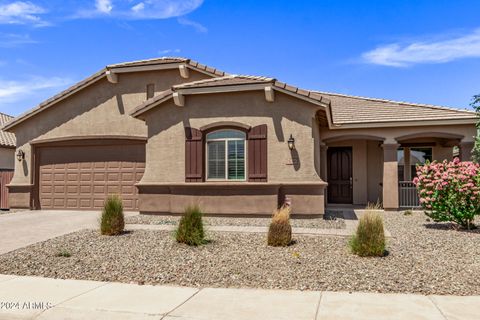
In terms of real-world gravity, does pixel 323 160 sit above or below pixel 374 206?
above

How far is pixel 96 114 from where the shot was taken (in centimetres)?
1639

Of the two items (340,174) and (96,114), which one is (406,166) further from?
(96,114)

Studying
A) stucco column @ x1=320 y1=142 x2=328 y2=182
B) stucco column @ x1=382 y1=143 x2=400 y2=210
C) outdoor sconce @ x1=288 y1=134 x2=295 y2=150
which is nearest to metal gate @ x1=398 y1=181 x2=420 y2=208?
stucco column @ x1=382 y1=143 x2=400 y2=210

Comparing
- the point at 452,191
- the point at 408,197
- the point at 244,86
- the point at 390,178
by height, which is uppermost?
the point at 244,86

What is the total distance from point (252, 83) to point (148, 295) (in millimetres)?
8208

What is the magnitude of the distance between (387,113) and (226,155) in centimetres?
731

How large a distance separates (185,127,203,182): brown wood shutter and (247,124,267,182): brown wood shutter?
160 centimetres

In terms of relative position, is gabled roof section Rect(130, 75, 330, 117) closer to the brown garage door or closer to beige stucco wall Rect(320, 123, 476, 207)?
the brown garage door

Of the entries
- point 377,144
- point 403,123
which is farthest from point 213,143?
point 377,144

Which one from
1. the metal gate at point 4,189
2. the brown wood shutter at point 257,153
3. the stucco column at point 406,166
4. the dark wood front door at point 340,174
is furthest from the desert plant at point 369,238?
the metal gate at point 4,189

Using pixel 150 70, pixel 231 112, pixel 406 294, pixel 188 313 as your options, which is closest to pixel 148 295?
pixel 188 313

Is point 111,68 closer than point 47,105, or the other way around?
point 111,68

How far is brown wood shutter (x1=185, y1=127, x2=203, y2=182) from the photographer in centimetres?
1325

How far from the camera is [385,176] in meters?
15.8
